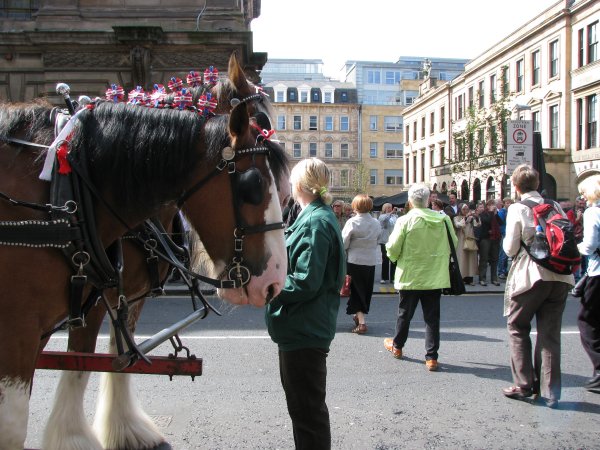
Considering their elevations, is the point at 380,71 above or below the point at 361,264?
above

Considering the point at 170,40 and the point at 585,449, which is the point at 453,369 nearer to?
the point at 585,449

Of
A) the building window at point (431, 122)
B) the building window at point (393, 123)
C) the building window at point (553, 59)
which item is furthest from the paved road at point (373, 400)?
the building window at point (393, 123)

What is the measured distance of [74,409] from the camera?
3484 millimetres

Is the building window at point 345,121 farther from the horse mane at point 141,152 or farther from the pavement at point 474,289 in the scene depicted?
the horse mane at point 141,152

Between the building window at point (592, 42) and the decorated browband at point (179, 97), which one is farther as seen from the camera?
the building window at point (592, 42)

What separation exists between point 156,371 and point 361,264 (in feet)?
19.0

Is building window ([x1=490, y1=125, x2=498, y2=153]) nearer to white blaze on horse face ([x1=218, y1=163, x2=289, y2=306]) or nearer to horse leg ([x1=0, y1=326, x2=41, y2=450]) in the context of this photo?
white blaze on horse face ([x1=218, y1=163, x2=289, y2=306])

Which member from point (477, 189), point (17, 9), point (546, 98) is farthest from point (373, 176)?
point (17, 9)

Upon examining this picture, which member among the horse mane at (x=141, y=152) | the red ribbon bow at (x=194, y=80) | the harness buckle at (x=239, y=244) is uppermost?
the red ribbon bow at (x=194, y=80)

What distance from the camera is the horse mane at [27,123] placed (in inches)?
95.7

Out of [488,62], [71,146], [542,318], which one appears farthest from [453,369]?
[488,62]

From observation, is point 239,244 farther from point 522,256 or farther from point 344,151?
point 344,151

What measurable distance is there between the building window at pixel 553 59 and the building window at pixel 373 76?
45.0 m

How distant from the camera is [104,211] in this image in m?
2.46
